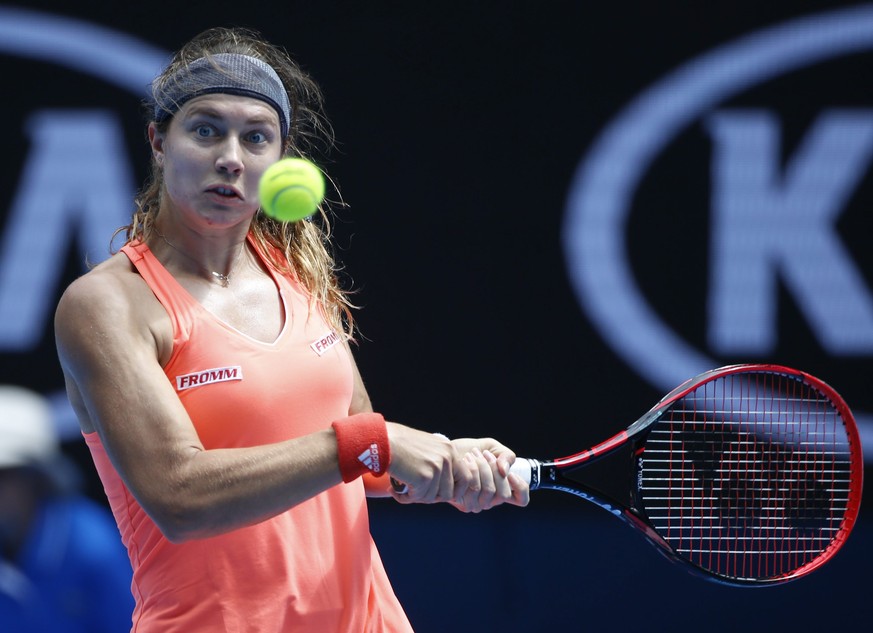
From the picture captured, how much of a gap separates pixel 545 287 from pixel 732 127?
0.91 metres

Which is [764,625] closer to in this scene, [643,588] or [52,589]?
[643,588]

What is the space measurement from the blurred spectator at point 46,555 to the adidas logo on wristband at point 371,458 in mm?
641

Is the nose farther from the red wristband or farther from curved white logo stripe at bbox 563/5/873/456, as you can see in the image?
curved white logo stripe at bbox 563/5/873/456

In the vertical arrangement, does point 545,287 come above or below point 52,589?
above

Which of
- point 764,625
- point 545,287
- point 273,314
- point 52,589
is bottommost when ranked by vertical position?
point 764,625

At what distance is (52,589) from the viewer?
7.55ft

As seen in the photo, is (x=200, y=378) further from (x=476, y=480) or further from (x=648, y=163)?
(x=648, y=163)

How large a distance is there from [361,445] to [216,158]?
592 millimetres

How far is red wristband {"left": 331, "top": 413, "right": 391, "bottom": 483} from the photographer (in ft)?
6.66

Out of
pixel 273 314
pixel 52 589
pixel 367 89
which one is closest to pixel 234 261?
pixel 273 314

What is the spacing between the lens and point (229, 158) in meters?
2.18

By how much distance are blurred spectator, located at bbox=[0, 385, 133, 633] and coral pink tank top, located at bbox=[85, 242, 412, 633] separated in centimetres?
14

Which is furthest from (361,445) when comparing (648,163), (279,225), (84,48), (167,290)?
(84,48)

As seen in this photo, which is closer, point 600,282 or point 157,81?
point 157,81
